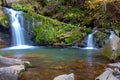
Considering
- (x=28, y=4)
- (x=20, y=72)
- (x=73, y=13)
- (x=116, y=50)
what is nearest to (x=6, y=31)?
(x=28, y=4)

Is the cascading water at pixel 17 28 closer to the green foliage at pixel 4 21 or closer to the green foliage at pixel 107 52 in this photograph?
the green foliage at pixel 4 21

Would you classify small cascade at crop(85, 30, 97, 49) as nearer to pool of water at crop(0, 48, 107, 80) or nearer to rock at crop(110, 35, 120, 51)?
pool of water at crop(0, 48, 107, 80)

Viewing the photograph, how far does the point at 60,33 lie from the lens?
14.6 metres

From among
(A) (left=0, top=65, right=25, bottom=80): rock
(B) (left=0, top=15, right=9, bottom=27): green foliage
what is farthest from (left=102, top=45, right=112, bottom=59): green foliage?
(B) (left=0, top=15, right=9, bottom=27): green foliage

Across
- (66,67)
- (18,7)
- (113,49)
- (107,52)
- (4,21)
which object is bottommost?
(66,67)

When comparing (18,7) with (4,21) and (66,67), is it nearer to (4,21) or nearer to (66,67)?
(4,21)

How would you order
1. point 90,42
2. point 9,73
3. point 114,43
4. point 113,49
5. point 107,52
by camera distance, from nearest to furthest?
point 9,73
point 113,49
point 114,43
point 107,52
point 90,42

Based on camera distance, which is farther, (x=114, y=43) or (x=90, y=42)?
(x=90, y=42)

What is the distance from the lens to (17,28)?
602 inches

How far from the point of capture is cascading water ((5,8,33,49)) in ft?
48.3

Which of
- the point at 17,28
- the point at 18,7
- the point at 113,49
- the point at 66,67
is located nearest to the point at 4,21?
the point at 17,28

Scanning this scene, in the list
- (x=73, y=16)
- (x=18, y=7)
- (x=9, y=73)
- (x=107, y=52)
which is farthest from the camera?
(x=18, y=7)

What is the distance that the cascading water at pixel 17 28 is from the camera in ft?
48.3

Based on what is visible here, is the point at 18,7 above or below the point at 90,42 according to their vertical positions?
above
